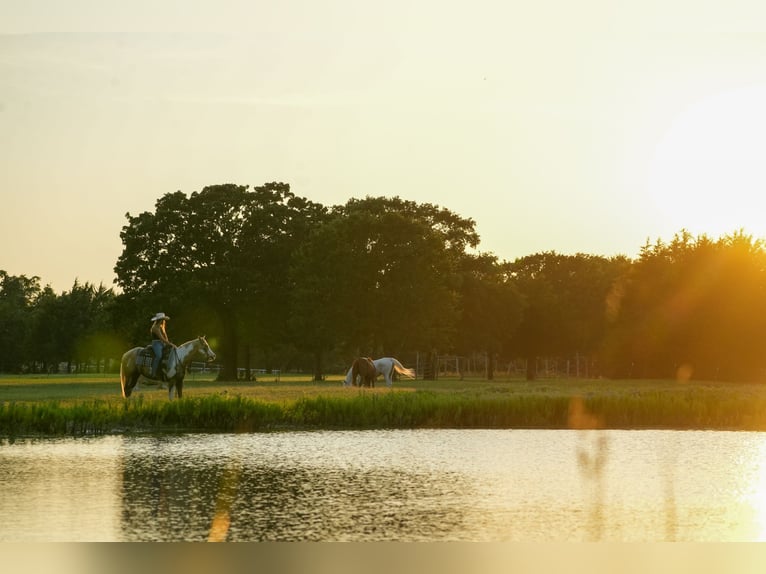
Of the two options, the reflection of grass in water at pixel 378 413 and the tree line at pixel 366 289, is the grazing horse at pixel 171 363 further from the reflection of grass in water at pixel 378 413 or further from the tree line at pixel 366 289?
the tree line at pixel 366 289

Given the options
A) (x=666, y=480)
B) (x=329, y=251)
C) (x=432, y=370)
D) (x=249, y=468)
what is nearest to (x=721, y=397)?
(x=666, y=480)

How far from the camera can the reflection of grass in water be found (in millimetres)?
28094

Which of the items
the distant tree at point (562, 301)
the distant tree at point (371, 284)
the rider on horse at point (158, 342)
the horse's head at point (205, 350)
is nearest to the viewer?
the rider on horse at point (158, 342)

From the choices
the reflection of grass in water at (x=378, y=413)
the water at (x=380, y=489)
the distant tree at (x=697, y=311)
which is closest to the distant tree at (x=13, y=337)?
the distant tree at (x=697, y=311)

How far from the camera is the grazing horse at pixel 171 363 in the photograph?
3631cm

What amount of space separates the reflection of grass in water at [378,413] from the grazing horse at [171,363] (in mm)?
3943

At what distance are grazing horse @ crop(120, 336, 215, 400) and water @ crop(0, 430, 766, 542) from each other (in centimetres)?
1078

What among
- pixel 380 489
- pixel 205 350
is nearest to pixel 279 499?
pixel 380 489

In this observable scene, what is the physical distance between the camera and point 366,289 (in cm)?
7394

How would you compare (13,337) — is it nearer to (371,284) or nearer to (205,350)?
(371,284)

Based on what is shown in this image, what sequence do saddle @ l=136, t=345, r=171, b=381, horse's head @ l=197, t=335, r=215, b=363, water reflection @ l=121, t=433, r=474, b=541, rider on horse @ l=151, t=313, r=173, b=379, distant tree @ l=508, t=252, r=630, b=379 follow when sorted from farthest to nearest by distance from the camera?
distant tree @ l=508, t=252, r=630, b=379 → horse's head @ l=197, t=335, r=215, b=363 → saddle @ l=136, t=345, r=171, b=381 → rider on horse @ l=151, t=313, r=173, b=379 → water reflection @ l=121, t=433, r=474, b=541

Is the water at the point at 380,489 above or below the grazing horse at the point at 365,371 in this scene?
below

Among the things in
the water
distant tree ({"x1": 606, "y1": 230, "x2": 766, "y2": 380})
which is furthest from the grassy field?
distant tree ({"x1": 606, "y1": 230, "x2": 766, "y2": 380})

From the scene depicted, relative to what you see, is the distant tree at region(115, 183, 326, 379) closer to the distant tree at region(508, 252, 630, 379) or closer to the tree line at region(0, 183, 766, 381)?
the tree line at region(0, 183, 766, 381)
